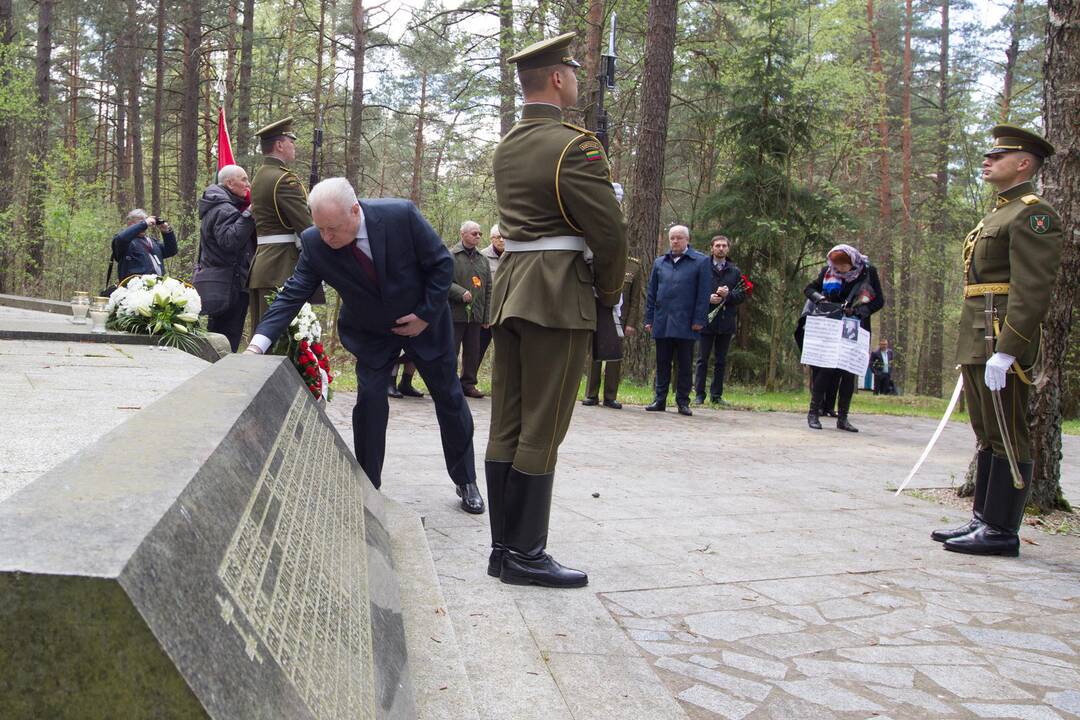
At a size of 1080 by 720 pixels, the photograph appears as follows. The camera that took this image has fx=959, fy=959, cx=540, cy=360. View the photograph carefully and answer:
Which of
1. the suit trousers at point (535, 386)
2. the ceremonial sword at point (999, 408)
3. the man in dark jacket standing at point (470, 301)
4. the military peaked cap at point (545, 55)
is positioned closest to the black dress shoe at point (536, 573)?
the suit trousers at point (535, 386)

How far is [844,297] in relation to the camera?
1102cm

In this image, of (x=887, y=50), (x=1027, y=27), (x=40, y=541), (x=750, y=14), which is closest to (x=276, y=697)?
(x=40, y=541)

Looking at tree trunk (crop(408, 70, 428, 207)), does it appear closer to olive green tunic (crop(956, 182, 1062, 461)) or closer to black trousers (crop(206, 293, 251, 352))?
black trousers (crop(206, 293, 251, 352))

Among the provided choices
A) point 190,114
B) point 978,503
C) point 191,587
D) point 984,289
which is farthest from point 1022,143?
point 190,114

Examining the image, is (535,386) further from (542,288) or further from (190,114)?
(190,114)

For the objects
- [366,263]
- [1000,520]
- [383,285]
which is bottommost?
[1000,520]

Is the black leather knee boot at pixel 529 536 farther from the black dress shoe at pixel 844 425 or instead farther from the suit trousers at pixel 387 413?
the black dress shoe at pixel 844 425

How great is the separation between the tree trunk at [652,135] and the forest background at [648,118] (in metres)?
0.03

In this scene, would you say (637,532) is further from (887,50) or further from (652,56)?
(887,50)

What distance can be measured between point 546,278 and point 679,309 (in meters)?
7.32

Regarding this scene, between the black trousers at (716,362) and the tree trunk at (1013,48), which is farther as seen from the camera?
the tree trunk at (1013,48)

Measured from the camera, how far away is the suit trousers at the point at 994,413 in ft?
17.0

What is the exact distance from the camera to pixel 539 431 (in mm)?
4059

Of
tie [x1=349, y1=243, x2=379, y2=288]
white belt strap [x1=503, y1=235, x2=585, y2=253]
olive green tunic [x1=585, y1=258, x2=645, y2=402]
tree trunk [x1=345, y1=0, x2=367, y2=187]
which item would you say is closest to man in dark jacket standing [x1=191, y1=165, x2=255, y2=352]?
tie [x1=349, y1=243, x2=379, y2=288]
